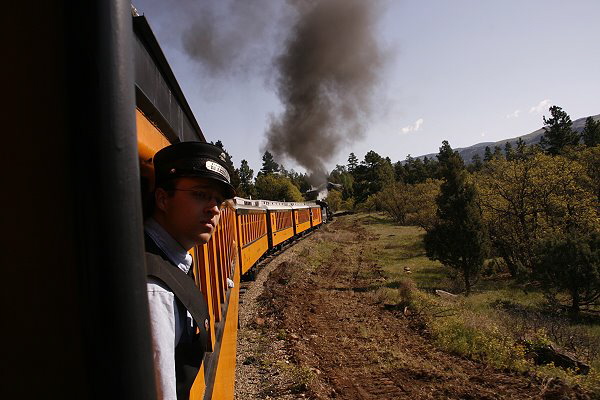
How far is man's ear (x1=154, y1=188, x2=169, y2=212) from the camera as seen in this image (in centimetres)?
131

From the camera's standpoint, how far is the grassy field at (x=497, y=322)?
8430 mm

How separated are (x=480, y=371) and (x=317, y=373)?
A: 324 cm

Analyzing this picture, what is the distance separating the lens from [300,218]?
2978 centimetres

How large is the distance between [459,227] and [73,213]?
19691mm

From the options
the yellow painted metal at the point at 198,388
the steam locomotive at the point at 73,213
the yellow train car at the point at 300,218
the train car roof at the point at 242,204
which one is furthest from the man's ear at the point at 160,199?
the yellow train car at the point at 300,218

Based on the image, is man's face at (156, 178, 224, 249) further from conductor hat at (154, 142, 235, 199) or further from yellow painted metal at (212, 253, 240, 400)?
yellow painted metal at (212, 253, 240, 400)

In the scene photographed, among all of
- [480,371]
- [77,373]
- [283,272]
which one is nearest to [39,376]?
[77,373]

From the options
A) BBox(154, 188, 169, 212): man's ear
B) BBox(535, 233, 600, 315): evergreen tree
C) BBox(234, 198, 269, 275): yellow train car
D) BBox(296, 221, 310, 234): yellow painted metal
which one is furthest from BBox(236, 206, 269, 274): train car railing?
BBox(535, 233, 600, 315): evergreen tree

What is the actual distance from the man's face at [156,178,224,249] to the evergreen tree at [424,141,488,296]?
18895 millimetres

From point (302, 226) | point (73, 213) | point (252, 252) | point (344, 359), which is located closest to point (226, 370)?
point (73, 213)

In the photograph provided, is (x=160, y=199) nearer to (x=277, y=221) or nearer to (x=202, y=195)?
(x=202, y=195)

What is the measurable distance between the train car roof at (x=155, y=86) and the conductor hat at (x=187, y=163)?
0.32 meters

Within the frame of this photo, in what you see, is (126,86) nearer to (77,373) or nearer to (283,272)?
(77,373)

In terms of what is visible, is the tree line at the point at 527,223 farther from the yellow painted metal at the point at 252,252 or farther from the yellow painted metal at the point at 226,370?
the yellow painted metal at the point at 226,370
